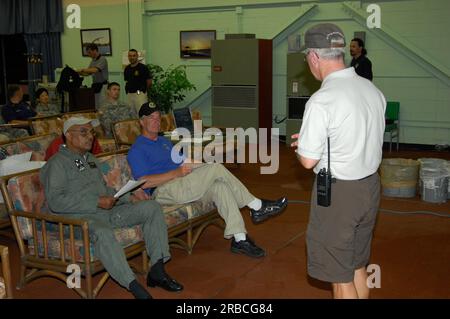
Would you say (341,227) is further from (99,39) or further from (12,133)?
(99,39)

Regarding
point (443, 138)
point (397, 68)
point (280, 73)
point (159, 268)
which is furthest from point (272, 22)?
point (159, 268)

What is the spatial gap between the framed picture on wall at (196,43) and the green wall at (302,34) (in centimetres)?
11

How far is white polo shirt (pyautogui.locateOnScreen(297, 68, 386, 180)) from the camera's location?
2.40 meters

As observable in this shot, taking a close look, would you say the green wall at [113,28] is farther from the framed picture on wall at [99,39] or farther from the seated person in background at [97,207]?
the seated person in background at [97,207]

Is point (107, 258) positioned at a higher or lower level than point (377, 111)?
lower

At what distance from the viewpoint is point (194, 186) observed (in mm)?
4223

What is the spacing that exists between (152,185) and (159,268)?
816mm

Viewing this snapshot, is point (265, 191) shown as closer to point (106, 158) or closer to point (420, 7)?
point (106, 158)

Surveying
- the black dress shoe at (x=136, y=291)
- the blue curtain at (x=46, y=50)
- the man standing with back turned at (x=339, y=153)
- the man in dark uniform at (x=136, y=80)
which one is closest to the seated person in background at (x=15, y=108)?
the man in dark uniform at (x=136, y=80)

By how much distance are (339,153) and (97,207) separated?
70.8 inches

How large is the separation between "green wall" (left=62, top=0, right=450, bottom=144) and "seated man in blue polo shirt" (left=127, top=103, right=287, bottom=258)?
5.26 metres

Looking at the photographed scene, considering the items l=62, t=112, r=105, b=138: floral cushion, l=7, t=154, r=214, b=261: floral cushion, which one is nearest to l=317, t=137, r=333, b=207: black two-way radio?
l=7, t=154, r=214, b=261: floral cushion

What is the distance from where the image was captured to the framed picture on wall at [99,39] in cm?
1150

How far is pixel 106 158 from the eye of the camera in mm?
4020
